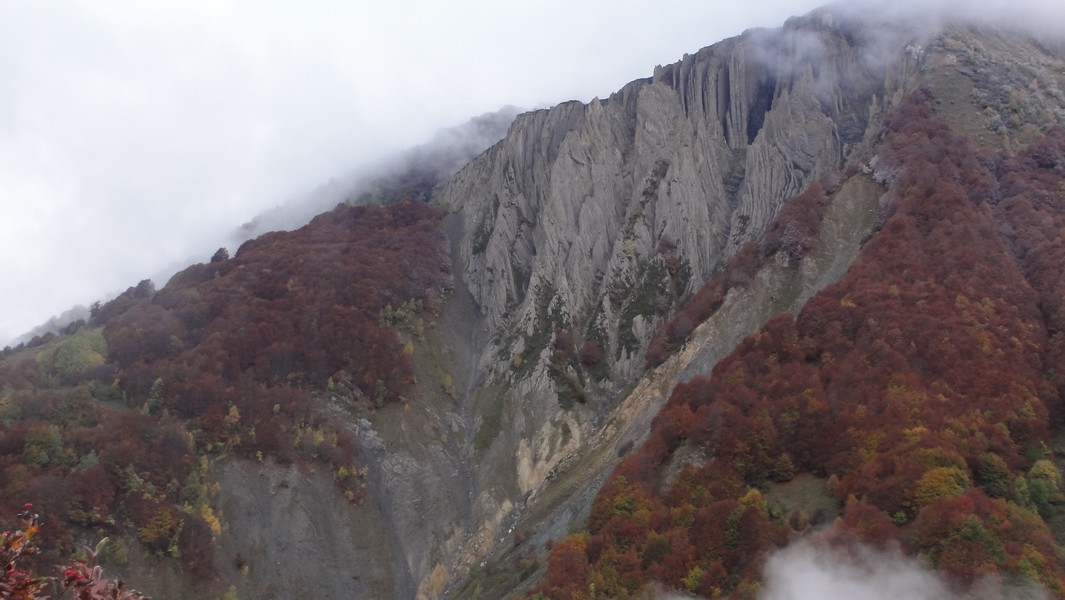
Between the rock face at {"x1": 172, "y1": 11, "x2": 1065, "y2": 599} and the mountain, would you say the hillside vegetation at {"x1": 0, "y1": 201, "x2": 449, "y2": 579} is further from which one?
the rock face at {"x1": 172, "y1": 11, "x2": 1065, "y2": 599}

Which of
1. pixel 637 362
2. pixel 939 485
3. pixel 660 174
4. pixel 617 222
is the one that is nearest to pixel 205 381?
pixel 637 362

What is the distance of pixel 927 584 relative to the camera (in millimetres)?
27344

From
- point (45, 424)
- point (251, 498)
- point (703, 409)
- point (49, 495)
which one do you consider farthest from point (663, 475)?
point (45, 424)

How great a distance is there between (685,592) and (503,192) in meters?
68.8

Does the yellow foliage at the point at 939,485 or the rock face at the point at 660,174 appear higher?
the rock face at the point at 660,174

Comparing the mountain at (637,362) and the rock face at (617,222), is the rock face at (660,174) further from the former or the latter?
the mountain at (637,362)

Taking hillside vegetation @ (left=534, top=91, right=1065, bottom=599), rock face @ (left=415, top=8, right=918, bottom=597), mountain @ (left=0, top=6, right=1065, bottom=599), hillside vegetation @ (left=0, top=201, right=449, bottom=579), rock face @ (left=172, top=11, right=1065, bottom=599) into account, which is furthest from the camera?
rock face @ (left=415, top=8, right=918, bottom=597)

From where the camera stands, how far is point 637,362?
69.6 meters

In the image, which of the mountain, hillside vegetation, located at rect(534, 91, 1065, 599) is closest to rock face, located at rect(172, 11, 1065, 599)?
A: the mountain

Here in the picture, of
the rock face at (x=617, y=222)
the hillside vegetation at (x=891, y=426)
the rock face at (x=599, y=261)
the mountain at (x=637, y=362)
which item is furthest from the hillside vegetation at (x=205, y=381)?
the hillside vegetation at (x=891, y=426)

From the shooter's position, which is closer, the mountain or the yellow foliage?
the yellow foliage

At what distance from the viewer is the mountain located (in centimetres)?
3631

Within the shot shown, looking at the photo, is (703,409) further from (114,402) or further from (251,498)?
(114,402)

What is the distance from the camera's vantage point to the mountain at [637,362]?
36312 mm
